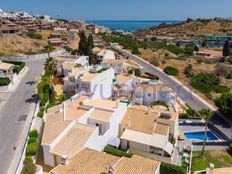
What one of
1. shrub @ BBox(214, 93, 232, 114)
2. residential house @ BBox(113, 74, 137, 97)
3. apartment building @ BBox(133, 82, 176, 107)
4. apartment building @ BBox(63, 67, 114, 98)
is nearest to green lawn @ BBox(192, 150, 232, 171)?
shrub @ BBox(214, 93, 232, 114)

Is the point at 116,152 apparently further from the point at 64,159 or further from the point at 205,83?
the point at 205,83

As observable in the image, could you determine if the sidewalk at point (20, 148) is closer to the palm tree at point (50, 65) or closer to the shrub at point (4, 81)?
the shrub at point (4, 81)

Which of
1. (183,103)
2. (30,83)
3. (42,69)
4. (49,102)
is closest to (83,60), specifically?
(42,69)

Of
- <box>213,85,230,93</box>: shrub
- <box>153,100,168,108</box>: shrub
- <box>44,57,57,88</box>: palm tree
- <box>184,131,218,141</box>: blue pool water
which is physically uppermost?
<box>44,57,57,88</box>: palm tree

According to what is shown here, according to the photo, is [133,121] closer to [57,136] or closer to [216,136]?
[57,136]

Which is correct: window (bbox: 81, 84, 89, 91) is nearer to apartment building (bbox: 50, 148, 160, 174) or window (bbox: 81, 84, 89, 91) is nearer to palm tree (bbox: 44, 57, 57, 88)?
palm tree (bbox: 44, 57, 57, 88)

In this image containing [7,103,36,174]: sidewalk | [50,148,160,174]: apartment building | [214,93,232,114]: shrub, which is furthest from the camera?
[214,93,232,114]: shrub

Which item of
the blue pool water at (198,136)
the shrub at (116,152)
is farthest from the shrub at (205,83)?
the shrub at (116,152)

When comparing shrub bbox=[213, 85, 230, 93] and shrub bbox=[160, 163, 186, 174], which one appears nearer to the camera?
shrub bbox=[160, 163, 186, 174]
